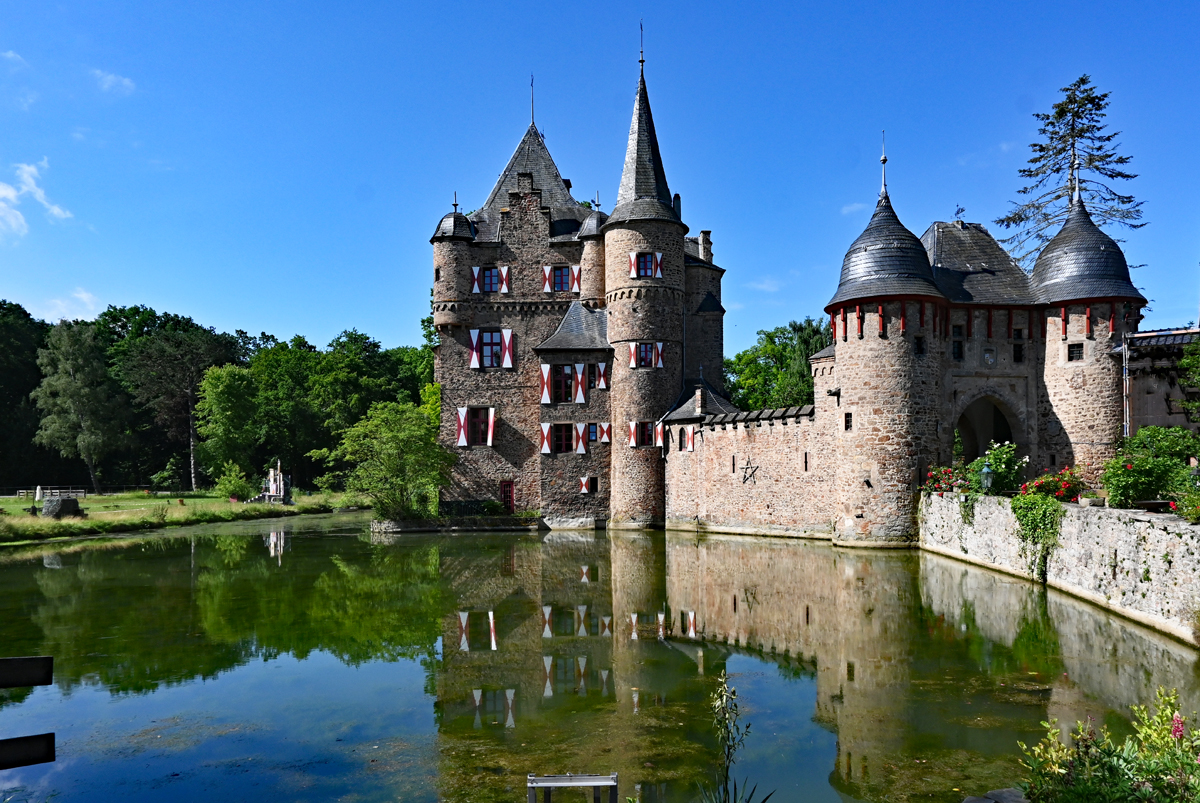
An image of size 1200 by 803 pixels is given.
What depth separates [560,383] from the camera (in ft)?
92.7

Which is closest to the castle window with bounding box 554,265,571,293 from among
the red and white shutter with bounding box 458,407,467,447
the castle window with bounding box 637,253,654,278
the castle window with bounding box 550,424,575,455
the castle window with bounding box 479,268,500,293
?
the castle window with bounding box 479,268,500,293

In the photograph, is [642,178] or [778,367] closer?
[642,178]

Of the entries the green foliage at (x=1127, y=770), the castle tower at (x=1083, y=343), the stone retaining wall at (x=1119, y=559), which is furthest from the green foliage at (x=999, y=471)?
the green foliage at (x=1127, y=770)

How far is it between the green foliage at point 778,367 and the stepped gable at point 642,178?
11961 millimetres

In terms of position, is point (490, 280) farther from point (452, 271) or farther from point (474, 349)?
point (474, 349)

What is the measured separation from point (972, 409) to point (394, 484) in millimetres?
18848

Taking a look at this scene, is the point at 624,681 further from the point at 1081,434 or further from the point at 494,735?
the point at 1081,434

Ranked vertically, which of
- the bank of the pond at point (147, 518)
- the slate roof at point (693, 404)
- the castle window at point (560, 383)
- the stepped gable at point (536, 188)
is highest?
the stepped gable at point (536, 188)

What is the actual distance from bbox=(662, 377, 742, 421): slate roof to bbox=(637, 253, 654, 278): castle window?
3.93m

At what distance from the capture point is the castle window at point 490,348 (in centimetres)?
2934

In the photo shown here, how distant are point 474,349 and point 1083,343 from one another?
1891 centimetres

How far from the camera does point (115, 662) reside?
996cm

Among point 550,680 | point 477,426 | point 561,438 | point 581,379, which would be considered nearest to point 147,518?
point 477,426

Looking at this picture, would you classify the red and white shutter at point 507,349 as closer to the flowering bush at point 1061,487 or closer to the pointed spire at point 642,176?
the pointed spire at point 642,176
